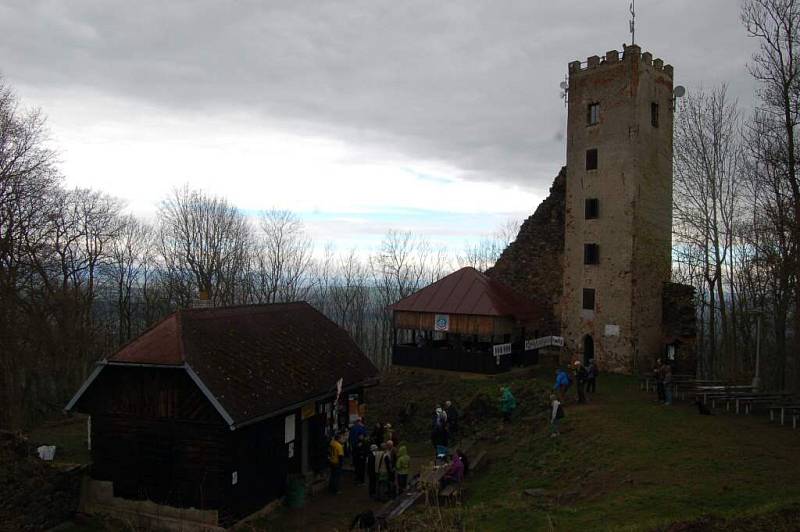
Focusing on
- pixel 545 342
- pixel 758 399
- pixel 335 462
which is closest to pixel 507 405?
pixel 335 462

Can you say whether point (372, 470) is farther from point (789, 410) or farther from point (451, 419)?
point (789, 410)

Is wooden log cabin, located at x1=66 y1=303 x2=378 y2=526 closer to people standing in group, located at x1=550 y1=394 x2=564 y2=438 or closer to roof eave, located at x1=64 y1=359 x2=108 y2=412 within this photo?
roof eave, located at x1=64 y1=359 x2=108 y2=412

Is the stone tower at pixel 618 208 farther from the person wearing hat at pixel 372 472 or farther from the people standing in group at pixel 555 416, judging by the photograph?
the person wearing hat at pixel 372 472

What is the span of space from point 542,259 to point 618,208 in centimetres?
639

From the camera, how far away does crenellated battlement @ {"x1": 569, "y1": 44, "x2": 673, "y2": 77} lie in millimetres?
26266

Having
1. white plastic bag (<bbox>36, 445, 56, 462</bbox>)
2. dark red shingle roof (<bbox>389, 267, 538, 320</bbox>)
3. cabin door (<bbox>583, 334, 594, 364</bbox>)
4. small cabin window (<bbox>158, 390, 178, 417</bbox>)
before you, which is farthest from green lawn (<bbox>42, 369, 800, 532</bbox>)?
cabin door (<bbox>583, 334, 594, 364</bbox>)

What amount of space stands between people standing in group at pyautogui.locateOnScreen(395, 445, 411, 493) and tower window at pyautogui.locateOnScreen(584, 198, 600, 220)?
1668 centimetres

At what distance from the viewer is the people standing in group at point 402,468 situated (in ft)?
49.4

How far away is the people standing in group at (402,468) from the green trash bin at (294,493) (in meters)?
2.60

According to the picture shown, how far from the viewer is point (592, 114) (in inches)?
1088

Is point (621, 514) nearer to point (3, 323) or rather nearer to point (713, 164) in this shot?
point (3, 323)

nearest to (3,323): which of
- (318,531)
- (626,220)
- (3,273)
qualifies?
(3,273)

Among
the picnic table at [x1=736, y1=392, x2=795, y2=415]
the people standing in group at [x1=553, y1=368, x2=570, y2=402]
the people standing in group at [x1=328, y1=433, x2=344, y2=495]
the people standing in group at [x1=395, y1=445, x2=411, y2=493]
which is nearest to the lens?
the people standing in group at [x1=395, y1=445, x2=411, y2=493]

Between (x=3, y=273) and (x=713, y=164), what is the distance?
104 ft
